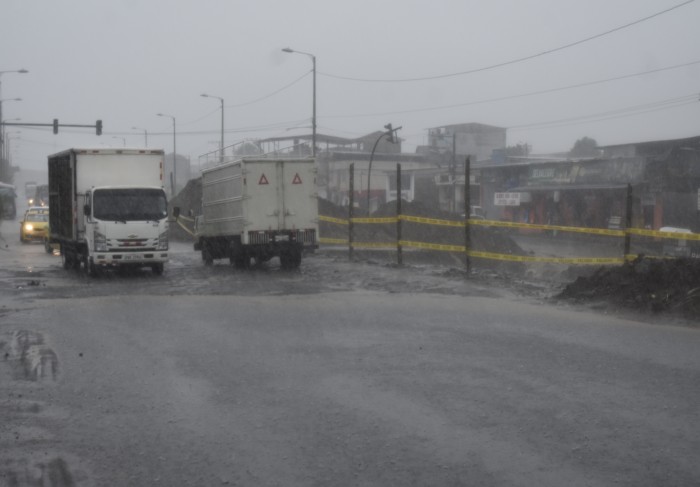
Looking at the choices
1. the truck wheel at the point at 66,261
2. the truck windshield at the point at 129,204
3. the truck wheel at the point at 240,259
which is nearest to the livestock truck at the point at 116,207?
the truck windshield at the point at 129,204

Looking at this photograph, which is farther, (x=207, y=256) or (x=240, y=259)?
(x=207, y=256)

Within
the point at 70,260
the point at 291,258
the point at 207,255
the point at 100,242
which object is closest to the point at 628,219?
the point at 291,258

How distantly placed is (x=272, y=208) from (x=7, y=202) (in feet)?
202

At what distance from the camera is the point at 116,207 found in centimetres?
2125

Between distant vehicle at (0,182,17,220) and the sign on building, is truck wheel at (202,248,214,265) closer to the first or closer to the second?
the sign on building

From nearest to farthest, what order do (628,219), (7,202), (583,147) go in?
(628,219), (7,202), (583,147)

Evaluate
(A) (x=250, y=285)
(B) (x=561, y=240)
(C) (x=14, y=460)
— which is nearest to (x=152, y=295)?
(A) (x=250, y=285)

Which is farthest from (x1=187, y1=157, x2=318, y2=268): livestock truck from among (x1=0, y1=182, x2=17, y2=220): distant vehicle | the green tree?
the green tree

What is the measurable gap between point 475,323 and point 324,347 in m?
2.93

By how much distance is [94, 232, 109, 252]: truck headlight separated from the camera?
825 inches

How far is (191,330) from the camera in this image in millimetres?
12109

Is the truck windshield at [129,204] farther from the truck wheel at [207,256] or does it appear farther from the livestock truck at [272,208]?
the truck wheel at [207,256]

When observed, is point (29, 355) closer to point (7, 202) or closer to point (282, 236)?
point (282, 236)

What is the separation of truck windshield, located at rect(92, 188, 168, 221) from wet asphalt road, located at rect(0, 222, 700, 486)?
651 cm
